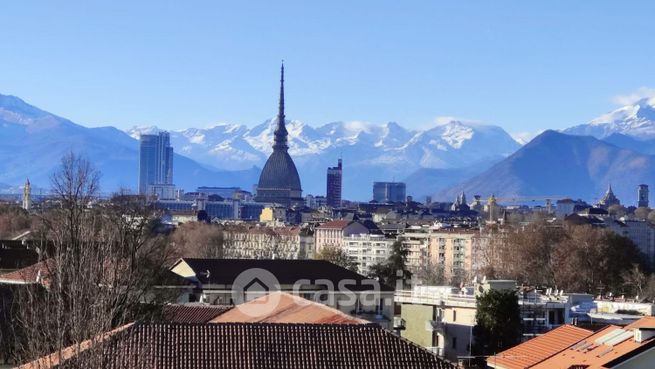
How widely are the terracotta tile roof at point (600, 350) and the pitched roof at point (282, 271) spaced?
23.8 meters

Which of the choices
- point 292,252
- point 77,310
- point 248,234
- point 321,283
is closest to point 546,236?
point 292,252

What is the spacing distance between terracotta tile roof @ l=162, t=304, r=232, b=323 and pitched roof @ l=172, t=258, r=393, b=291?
1455 centimetres

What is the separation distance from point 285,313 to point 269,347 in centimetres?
700

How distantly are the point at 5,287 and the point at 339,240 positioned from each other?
11093 centimetres

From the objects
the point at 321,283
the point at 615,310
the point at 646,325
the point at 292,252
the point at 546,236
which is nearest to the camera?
the point at 646,325

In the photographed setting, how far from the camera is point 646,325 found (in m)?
22.0

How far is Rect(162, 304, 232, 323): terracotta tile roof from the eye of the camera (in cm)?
3023

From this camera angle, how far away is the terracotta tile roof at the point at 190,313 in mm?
30231

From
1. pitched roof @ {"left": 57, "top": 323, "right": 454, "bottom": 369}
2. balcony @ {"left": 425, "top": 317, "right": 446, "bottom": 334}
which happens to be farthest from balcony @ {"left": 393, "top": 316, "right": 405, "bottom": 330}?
pitched roof @ {"left": 57, "top": 323, "right": 454, "bottom": 369}

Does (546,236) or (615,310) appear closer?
(615,310)

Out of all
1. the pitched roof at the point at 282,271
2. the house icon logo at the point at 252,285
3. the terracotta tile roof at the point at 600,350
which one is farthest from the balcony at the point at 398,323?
the terracotta tile roof at the point at 600,350

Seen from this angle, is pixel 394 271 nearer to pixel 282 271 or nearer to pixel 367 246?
pixel 282 271

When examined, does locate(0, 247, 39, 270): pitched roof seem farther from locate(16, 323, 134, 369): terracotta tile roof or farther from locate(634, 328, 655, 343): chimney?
locate(16, 323, 134, 369): terracotta tile roof

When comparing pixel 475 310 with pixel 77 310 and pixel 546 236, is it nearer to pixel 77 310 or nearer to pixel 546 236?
pixel 77 310
